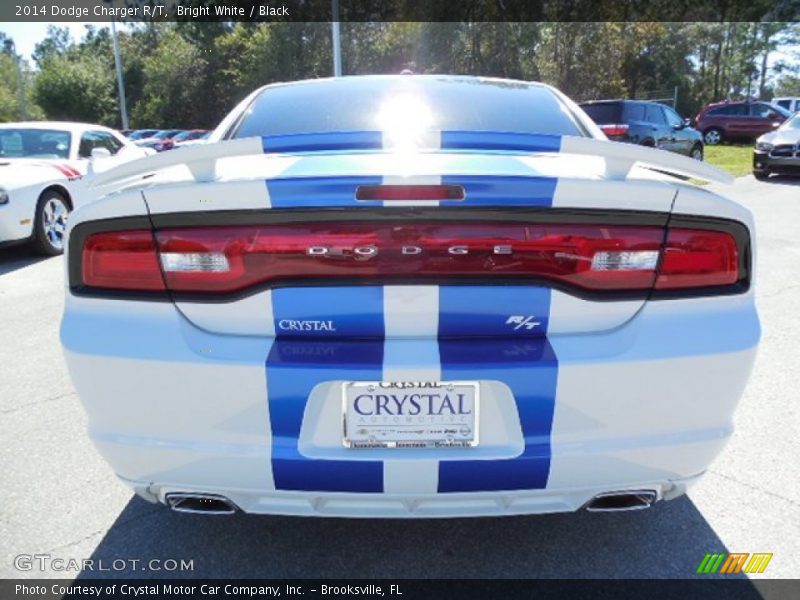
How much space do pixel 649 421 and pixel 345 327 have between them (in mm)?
811

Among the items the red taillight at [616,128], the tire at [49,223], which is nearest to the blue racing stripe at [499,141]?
the tire at [49,223]

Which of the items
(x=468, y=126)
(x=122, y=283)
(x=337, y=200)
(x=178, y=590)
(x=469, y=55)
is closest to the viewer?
(x=337, y=200)

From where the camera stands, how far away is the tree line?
2938 centimetres

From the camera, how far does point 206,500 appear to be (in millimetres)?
1771

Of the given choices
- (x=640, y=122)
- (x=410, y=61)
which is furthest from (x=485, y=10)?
(x=640, y=122)

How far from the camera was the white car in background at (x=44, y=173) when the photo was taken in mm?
6348

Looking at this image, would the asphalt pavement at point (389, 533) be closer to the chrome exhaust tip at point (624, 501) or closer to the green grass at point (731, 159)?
the chrome exhaust tip at point (624, 501)

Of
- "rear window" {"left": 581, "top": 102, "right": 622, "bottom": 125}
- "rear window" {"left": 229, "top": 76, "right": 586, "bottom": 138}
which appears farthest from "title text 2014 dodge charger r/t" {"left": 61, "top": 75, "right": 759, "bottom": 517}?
"rear window" {"left": 581, "top": 102, "right": 622, "bottom": 125}

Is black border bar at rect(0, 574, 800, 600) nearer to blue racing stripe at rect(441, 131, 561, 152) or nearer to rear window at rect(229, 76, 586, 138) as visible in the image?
blue racing stripe at rect(441, 131, 561, 152)

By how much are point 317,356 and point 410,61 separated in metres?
34.7

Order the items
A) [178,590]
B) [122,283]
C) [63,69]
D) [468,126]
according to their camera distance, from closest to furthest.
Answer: [122,283]
[178,590]
[468,126]
[63,69]

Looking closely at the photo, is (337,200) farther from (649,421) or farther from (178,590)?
(178,590)

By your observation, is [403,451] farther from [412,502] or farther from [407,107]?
[407,107]

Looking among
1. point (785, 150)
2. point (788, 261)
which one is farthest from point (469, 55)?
point (788, 261)
